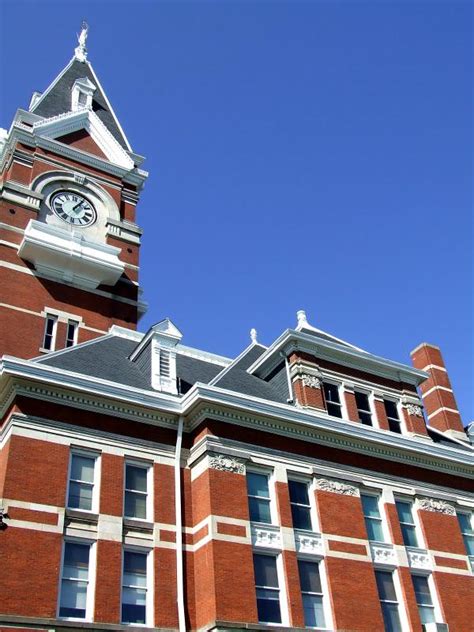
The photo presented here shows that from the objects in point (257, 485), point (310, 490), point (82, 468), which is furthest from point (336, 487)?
point (82, 468)

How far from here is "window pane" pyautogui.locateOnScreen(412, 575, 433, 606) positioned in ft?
87.6

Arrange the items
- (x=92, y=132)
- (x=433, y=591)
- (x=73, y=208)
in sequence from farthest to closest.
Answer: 1. (x=92, y=132)
2. (x=73, y=208)
3. (x=433, y=591)

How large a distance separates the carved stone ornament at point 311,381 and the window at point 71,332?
12.0 m

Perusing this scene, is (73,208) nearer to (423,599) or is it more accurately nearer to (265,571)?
(265,571)

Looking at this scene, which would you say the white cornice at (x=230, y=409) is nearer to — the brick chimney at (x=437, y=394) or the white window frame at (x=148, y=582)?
the white window frame at (x=148, y=582)

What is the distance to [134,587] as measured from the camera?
22641 mm

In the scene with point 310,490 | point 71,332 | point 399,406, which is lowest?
point 310,490

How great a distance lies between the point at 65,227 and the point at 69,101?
39.0ft

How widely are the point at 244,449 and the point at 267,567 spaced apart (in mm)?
3920

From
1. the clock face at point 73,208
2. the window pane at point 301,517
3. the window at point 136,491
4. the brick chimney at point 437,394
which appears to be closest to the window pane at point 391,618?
the window pane at point 301,517

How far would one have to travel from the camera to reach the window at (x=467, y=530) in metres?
29.4

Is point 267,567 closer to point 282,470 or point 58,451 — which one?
point 282,470

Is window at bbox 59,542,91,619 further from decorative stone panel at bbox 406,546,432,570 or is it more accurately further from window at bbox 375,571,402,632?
decorative stone panel at bbox 406,546,432,570

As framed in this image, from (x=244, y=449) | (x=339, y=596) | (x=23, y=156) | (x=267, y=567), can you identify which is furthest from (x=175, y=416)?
(x=23, y=156)
